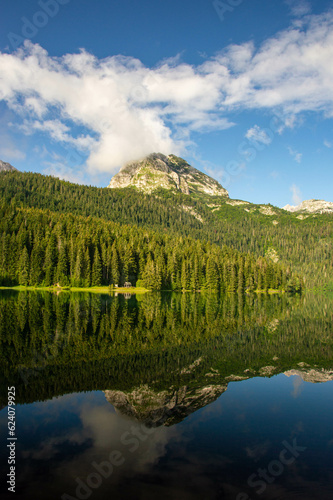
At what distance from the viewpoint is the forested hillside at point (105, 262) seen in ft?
382

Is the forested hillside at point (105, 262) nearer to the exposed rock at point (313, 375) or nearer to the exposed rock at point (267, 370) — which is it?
the exposed rock at point (267, 370)

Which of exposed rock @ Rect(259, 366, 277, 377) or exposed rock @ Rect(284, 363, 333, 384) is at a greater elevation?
exposed rock @ Rect(259, 366, 277, 377)

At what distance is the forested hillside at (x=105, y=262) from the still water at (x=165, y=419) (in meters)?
96.1

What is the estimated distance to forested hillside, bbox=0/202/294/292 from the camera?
382ft

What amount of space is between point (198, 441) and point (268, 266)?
505 feet

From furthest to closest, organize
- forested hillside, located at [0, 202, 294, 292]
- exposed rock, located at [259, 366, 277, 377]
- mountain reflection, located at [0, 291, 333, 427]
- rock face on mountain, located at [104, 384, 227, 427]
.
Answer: forested hillside, located at [0, 202, 294, 292] → exposed rock, located at [259, 366, 277, 377] → mountain reflection, located at [0, 291, 333, 427] → rock face on mountain, located at [104, 384, 227, 427]

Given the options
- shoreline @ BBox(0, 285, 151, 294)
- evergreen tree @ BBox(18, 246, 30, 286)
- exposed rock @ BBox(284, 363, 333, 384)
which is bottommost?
exposed rock @ BBox(284, 363, 333, 384)

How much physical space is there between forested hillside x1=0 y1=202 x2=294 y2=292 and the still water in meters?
96.1

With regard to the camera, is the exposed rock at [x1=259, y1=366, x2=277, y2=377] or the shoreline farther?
the shoreline

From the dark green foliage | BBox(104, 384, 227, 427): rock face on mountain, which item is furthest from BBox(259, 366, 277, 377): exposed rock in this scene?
BBox(104, 384, 227, 427): rock face on mountain

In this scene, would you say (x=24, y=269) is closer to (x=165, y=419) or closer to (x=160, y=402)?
(x=160, y=402)

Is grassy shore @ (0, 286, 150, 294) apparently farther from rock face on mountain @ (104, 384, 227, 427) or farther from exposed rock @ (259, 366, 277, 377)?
rock face on mountain @ (104, 384, 227, 427)

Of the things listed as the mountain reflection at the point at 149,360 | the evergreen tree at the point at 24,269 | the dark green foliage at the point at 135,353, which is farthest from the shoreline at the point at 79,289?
the mountain reflection at the point at 149,360

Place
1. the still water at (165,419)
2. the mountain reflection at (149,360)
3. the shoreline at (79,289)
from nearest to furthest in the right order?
the still water at (165,419) → the mountain reflection at (149,360) → the shoreline at (79,289)
